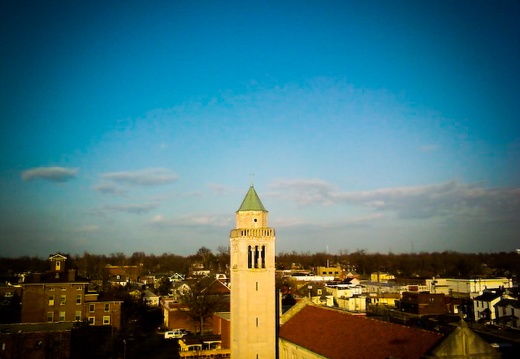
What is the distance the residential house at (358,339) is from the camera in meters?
24.6

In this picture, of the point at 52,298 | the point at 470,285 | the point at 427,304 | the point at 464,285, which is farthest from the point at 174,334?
the point at 464,285

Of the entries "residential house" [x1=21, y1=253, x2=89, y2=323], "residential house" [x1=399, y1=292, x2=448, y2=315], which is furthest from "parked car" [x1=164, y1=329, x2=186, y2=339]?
"residential house" [x1=399, y1=292, x2=448, y2=315]

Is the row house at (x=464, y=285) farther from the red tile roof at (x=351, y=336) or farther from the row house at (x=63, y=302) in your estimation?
the row house at (x=63, y=302)

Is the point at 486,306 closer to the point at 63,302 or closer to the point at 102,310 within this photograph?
the point at 102,310

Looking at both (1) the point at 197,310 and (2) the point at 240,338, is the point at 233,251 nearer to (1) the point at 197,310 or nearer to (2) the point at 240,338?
(2) the point at 240,338

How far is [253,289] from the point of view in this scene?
3841 centimetres

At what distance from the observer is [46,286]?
60469 millimetres

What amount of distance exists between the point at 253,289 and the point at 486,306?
5410cm

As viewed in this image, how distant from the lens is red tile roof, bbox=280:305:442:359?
2675cm

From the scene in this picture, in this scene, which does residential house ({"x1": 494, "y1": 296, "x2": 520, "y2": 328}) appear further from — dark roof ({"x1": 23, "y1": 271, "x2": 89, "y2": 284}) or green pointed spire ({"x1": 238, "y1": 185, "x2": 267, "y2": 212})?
dark roof ({"x1": 23, "y1": 271, "x2": 89, "y2": 284})

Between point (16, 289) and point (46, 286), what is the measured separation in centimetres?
4795

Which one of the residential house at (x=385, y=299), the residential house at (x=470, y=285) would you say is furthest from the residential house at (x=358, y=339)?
the residential house at (x=470, y=285)

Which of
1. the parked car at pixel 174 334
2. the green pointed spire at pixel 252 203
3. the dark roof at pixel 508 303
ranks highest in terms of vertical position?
the green pointed spire at pixel 252 203

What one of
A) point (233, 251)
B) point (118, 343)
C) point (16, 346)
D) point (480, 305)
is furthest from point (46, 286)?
point (480, 305)
